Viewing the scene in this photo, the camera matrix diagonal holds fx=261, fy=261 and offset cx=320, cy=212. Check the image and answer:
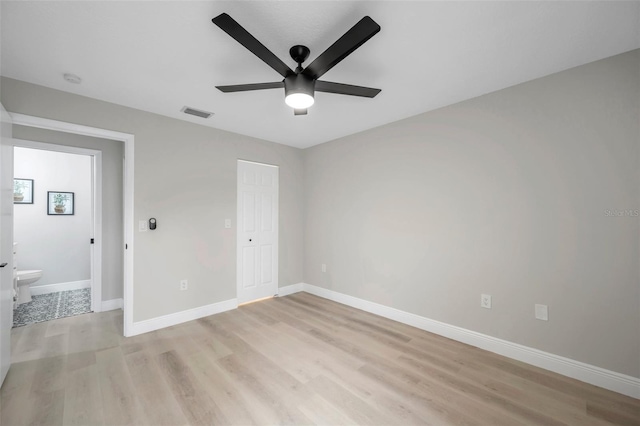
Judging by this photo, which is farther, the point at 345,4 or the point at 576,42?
the point at 576,42

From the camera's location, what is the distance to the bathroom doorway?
373 cm

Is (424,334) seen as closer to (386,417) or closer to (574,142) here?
(386,417)

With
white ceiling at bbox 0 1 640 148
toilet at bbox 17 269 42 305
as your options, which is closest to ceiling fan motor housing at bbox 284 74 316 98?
white ceiling at bbox 0 1 640 148

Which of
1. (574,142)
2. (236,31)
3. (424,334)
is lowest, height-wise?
(424,334)

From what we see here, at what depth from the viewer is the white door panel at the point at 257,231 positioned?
13.1 feet

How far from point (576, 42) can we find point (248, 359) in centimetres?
365

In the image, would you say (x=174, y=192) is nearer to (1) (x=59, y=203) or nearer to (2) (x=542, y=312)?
(1) (x=59, y=203)

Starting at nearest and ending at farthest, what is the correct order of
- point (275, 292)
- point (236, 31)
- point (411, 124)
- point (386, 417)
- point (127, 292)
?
point (236, 31), point (386, 417), point (127, 292), point (411, 124), point (275, 292)

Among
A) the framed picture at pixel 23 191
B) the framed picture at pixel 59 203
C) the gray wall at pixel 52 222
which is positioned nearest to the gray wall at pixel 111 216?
the gray wall at pixel 52 222

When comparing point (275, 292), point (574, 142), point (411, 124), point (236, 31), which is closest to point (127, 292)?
point (275, 292)

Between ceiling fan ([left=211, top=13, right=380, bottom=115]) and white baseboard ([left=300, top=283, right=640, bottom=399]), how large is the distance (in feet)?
8.51

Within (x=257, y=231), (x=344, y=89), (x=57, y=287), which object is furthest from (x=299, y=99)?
(x=57, y=287)

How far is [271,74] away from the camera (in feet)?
7.50

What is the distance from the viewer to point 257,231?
4.18 m
